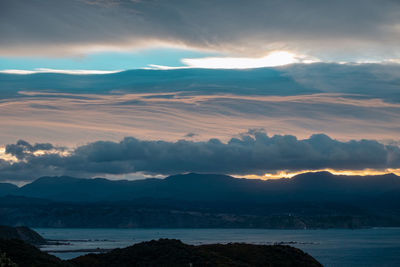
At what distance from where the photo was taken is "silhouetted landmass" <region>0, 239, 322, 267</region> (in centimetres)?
11712

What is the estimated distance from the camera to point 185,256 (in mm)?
119438

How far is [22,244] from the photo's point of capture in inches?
4343

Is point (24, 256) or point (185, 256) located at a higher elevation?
point (24, 256)

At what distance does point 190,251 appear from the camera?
123 metres

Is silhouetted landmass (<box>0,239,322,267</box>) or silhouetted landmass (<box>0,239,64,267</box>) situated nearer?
silhouetted landmass (<box>0,239,64,267</box>)

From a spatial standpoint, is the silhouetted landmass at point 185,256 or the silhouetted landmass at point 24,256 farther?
the silhouetted landmass at point 185,256

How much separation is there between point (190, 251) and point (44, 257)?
33200 millimetres

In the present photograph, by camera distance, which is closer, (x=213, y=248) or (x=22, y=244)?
(x=22, y=244)

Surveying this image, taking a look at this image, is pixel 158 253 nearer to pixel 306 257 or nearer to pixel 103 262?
pixel 103 262

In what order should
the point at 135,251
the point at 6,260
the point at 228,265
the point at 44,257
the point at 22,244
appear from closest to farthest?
the point at 6,260
the point at 44,257
the point at 22,244
the point at 228,265
the point at 135,251

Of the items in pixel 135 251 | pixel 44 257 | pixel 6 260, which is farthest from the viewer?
pixel 135 251

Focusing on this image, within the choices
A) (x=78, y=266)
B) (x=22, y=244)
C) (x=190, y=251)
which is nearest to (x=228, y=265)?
(x=190, y=251)

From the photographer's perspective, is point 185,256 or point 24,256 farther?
point 185,256

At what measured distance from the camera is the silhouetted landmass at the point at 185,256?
117 m
